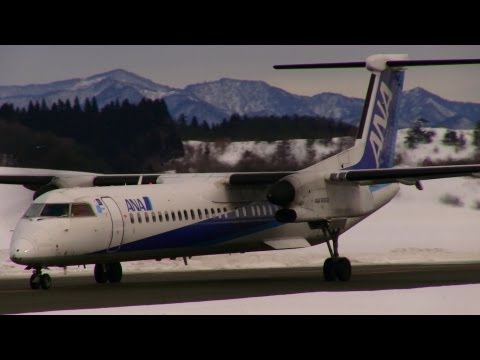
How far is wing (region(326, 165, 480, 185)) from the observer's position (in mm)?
27578

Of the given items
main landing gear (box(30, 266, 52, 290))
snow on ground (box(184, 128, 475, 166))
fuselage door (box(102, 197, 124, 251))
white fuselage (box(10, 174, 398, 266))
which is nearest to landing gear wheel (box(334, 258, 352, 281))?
white fuselage (box(10, 174, 398, 266))

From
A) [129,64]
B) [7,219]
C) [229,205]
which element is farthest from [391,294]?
[129,64]

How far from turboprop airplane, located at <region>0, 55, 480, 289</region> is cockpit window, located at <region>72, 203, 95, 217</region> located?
3 cm

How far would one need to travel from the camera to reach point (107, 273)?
1134 inches

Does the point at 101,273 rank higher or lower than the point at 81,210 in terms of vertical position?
lower

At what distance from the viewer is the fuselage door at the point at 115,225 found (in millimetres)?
25938

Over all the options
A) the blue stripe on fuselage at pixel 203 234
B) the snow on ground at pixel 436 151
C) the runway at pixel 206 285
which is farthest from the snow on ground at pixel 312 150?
the blue stripe on fuselage at pixel 203 234

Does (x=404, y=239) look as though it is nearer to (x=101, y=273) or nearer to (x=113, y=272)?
(x=113, y=272)

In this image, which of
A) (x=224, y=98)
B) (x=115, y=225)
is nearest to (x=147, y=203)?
(x=115, y=225)

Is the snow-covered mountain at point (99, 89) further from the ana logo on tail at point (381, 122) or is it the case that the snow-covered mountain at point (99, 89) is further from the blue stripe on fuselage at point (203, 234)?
the blue stripe on fuselage at point (203, 234)

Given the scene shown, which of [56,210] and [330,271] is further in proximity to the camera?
[330,271]

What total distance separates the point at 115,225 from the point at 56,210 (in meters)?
1.42

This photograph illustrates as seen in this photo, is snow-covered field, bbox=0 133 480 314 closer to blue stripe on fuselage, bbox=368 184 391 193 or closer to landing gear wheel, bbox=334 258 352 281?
blue stripe on fuselage, bbox=368 184 391 193

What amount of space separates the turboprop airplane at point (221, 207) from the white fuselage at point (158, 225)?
25 mm
